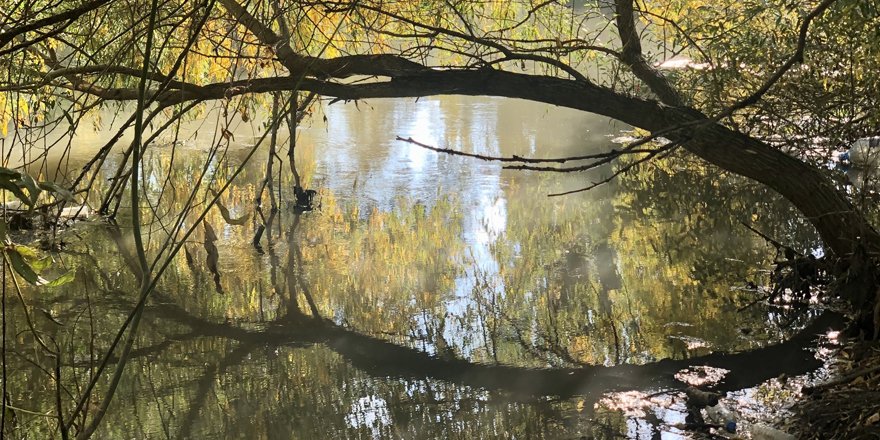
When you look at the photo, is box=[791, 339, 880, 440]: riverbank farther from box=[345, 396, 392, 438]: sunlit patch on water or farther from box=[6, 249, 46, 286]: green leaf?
box=[6, 249, 46, 286]: green leaf

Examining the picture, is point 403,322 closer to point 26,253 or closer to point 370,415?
point 370,415

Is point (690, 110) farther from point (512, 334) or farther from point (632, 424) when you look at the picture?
point (632, 424)

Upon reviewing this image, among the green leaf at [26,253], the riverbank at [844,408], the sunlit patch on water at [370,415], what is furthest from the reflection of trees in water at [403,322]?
the green leaf at [26,253]

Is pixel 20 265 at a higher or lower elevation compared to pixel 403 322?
higher

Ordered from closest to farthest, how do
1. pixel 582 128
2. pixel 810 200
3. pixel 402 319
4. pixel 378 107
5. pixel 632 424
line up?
pixel 632 424 → pixel 810 200 → pixel 402 319 → pixel 582 128 → pixel 378 107

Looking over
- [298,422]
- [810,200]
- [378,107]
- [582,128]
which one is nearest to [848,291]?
[810,200]

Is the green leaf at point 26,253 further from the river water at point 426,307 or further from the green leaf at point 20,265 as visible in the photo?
the river water at point 426,307

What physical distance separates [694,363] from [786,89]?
2.29m

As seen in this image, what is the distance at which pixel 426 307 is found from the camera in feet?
13.0

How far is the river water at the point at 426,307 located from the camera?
9.48 feet

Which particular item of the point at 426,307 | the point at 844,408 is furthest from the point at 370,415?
the point at 844,408

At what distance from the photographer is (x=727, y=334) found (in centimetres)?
344

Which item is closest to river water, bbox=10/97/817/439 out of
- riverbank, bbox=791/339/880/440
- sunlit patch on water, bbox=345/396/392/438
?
sunlit patch on water, bbox=345/396/392/438

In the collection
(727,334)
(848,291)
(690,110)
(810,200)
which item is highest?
(690,110)
